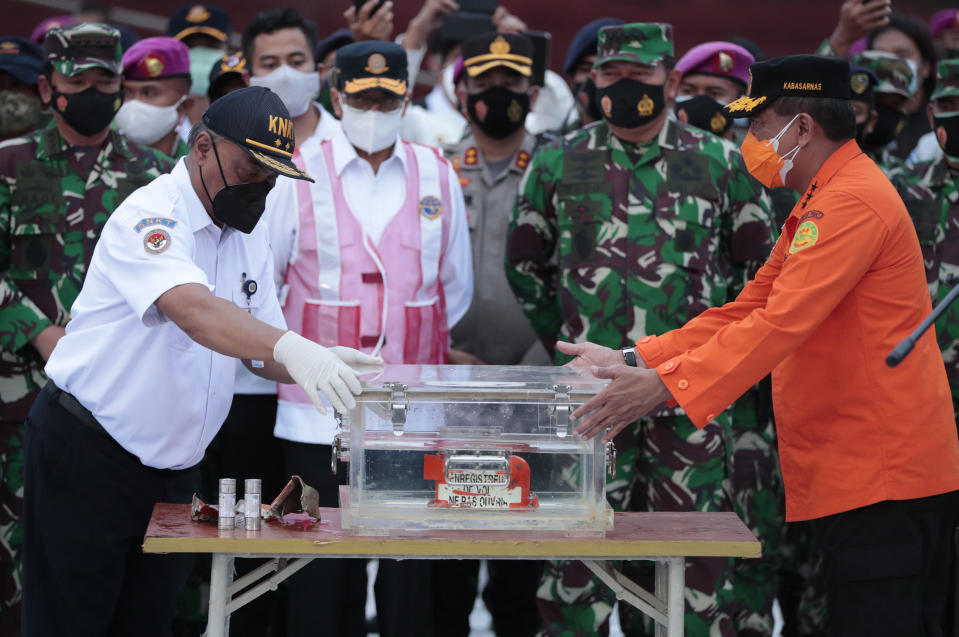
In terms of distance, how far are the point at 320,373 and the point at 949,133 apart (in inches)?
134

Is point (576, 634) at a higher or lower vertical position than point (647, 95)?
lower

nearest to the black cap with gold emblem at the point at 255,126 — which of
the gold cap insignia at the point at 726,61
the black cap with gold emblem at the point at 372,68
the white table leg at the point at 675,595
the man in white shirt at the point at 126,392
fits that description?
the man in white shirt at the point at 126,392

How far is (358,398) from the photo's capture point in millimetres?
3271

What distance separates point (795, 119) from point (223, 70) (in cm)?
314

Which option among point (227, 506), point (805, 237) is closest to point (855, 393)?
point (805, 237)

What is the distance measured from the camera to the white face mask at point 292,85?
5.74 metres

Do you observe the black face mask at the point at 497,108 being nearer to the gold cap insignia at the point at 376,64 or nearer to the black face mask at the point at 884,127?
the gold cap insignia at the point at 376,64

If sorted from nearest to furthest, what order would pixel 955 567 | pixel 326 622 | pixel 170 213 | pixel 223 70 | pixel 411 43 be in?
pixel 170 213 → pixel 326 622 → pixel 955 567 → pixel 223 70 → pixel 411 43

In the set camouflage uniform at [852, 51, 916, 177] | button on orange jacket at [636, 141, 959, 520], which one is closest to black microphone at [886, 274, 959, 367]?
button on orange jacket at [636, 141, 959, 520]

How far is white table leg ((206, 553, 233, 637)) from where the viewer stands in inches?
129

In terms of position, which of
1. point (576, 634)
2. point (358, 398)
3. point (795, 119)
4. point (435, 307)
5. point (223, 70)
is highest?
point (223, 70)

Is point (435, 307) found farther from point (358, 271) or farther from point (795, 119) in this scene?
point (795, 119)

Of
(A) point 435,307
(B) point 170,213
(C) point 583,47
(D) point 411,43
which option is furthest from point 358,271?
(C) point 583,47

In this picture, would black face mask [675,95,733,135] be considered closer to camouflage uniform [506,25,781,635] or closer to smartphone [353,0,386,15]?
camouflage uniform [506,25,781,635]
